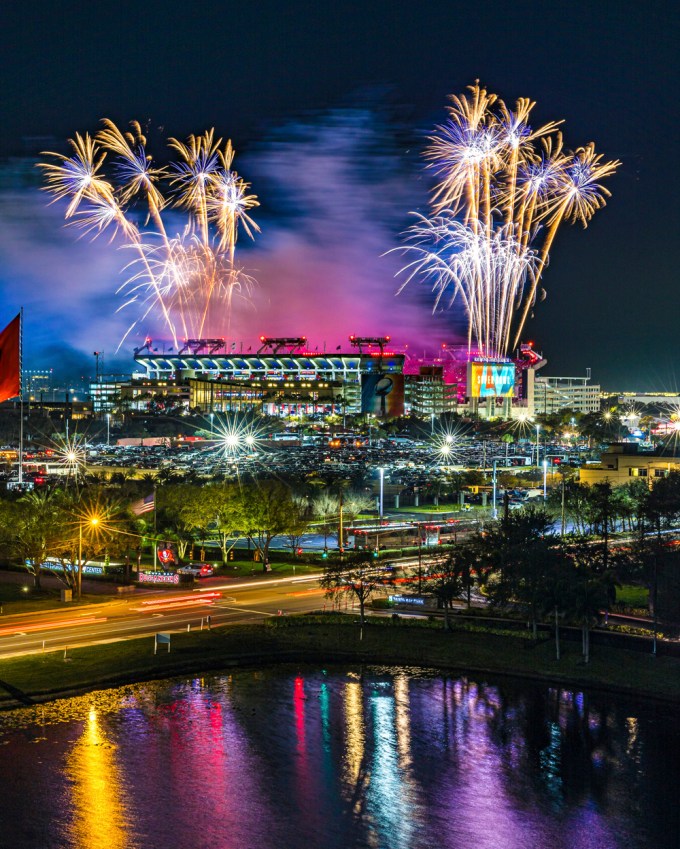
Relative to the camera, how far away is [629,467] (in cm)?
5747

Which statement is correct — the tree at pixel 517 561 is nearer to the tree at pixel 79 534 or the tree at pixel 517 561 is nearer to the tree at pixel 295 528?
the tree at pixel 295 528

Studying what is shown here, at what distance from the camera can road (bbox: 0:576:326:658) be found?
23.6 m

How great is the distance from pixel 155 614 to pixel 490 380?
115 meters

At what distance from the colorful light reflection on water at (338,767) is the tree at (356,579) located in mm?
3666

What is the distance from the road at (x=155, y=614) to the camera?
77.5 feet

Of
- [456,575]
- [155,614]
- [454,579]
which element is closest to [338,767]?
[454,579]

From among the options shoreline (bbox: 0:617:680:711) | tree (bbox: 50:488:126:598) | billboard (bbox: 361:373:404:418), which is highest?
billboard (bbox: 361:373:404:418)

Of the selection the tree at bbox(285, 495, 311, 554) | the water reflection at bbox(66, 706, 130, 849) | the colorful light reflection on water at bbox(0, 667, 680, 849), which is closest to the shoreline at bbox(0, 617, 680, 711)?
the colorful light reflection on water at bbox(0, 667, 680, 849)

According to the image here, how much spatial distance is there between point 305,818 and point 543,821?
Result: 3949 millimetres

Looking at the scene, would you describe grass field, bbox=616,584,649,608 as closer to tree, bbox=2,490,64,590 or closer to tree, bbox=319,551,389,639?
tree, bbox=319,551,389,639

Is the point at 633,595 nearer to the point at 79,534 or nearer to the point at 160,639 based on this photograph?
the point at 160,639

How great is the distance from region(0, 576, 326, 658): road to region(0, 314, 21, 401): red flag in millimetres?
6989

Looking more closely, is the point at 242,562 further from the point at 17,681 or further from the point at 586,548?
the point at 17,681

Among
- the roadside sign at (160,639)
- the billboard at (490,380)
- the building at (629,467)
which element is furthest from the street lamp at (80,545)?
the billboard at (490,380)
